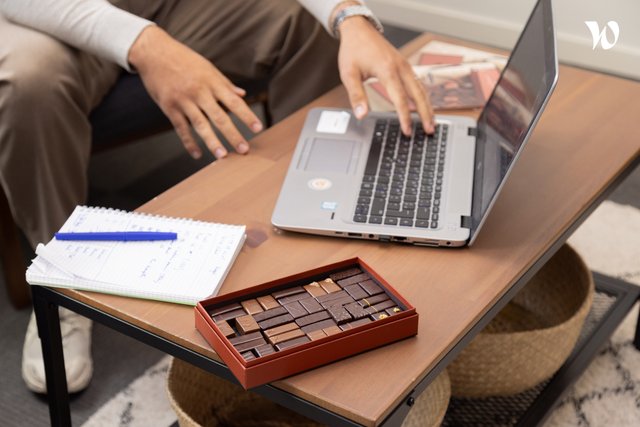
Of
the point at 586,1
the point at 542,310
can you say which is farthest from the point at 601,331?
the point at 586,1

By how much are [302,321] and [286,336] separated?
3 cm

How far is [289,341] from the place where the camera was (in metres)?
0.94

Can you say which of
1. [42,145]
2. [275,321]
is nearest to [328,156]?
[275,321]

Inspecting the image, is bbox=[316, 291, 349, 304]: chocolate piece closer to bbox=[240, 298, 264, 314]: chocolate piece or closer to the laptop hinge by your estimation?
bbox=[240, 298, 264, 314]: chocolate piece

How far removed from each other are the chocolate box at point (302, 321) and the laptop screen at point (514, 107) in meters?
0.21

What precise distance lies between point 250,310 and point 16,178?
0.76 m

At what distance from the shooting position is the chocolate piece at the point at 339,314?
969mm

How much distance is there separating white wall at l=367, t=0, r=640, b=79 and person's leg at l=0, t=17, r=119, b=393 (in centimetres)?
163

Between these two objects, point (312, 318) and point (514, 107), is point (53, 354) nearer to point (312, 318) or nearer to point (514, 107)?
point (312, 318)

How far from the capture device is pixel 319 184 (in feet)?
4.15

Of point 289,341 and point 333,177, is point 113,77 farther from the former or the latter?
point 289,341

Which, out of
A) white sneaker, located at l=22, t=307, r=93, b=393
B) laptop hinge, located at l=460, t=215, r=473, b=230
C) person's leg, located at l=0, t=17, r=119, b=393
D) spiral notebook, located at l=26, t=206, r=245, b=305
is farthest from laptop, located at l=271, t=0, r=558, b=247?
white sneaker, located at l=22, t=307, r=93, b=393

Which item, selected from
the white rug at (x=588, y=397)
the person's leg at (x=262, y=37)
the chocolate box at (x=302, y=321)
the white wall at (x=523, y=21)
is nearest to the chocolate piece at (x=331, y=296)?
the chocolate box at (x=302, y=321)

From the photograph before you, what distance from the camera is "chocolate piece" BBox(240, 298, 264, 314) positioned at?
98cm
